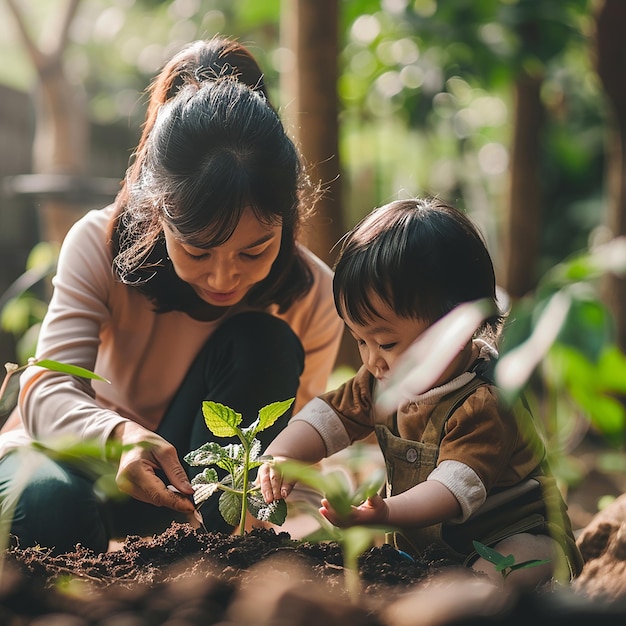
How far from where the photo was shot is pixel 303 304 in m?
1.59

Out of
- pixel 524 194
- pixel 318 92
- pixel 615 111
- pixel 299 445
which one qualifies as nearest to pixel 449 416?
pixel 299 445

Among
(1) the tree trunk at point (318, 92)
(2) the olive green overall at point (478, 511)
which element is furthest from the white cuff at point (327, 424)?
(1) the tree trunk at point (318, 92)

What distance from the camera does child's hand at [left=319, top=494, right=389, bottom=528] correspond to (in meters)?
0.91

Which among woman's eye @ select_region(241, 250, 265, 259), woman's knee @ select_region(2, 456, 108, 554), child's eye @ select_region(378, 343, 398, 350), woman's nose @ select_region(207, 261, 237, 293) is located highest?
woman's eye @ select_region(241, 250, 265, 259)

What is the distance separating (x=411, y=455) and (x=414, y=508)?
16 centimetres

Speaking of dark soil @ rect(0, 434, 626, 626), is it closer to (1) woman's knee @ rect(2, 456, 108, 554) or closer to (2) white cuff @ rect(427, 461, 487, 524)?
(2) white cuff @ rect(427, 461, 487, 524)

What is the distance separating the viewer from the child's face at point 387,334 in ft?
3.61

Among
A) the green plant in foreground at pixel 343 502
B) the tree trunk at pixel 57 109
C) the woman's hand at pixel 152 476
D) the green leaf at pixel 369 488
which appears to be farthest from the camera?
the tree trunk at pixel 57 109

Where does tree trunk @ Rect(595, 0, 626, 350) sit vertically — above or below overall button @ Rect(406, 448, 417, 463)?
above

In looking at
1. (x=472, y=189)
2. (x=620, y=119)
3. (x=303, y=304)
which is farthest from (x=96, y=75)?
(x=303, y=304)

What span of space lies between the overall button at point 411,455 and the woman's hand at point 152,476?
305mm

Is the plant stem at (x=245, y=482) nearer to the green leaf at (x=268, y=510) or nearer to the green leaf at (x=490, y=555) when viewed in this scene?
the green leaf at (x=268, y=510)

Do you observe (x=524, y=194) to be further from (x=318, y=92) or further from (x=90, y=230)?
(x=90, y=230)

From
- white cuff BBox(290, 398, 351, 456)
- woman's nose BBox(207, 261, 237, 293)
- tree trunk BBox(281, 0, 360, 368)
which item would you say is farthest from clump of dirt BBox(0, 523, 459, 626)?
tree trunk BBox(281, 0, 360, 368)
